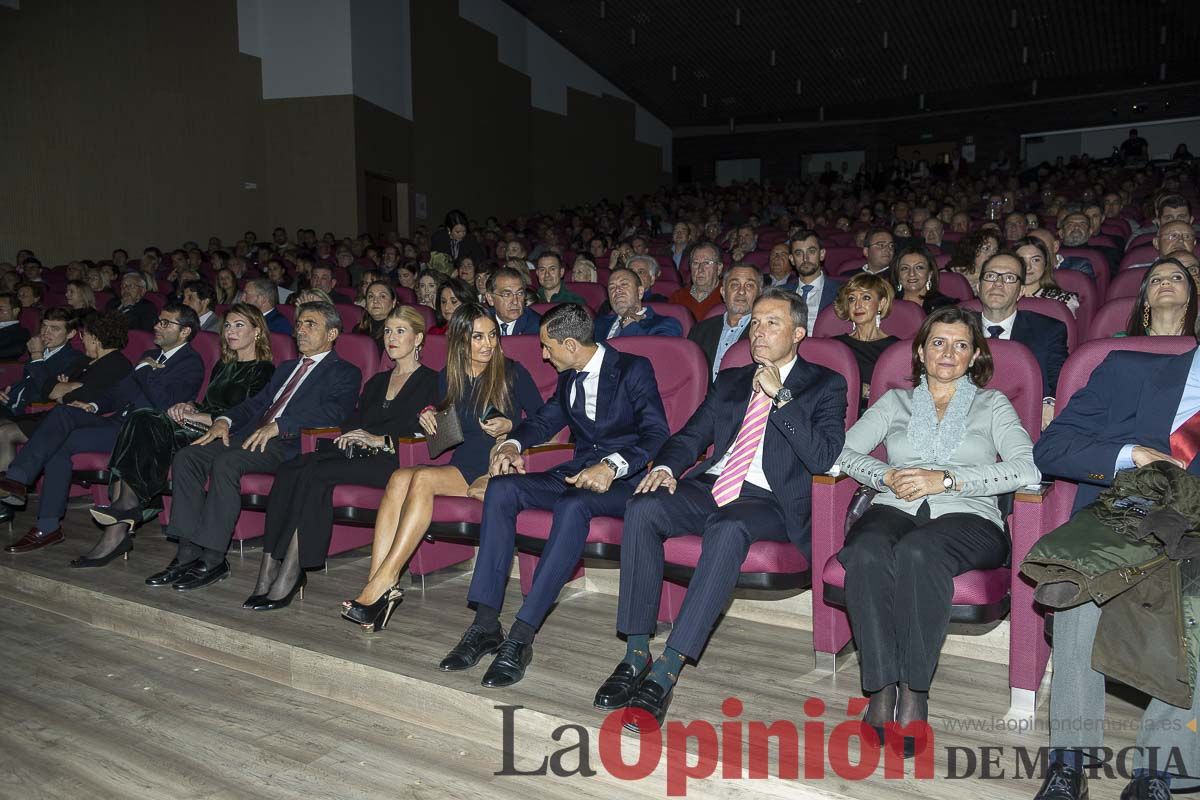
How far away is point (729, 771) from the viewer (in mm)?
1606

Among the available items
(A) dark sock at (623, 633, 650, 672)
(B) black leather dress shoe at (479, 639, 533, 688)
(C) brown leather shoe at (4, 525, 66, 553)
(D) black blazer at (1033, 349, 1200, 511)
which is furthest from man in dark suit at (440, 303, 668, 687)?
(C) brown leather shoe at (4, 525, 66, 553)

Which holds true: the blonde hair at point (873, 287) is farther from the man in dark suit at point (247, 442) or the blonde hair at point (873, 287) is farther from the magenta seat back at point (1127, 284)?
the man in dark suit at point (247, 442)

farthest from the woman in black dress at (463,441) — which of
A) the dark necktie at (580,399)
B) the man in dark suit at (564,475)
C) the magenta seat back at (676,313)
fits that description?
the magenta seat back at (676,313)

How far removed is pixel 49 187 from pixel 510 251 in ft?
15.3

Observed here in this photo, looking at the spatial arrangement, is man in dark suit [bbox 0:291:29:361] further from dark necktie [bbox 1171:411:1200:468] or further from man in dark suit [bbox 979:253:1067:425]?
dark necktie [bbox 1171:411:1200:468]

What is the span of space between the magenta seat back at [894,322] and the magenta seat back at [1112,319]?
436 millimetres

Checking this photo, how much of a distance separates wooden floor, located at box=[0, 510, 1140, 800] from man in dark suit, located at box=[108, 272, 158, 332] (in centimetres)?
221

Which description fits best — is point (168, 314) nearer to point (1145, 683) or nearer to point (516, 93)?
point (1145, 683)

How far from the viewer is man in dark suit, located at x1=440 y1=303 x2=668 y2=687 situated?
2.04m

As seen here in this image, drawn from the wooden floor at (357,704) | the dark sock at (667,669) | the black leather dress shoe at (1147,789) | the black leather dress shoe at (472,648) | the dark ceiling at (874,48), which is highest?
the dark ceiling at (874,48)

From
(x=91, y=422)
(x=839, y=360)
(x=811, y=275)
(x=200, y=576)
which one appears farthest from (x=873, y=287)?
(x=91, y=422)

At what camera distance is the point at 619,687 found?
184cm

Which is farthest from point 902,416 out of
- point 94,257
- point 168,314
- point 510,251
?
point 94,257

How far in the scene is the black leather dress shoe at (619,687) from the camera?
182cm
